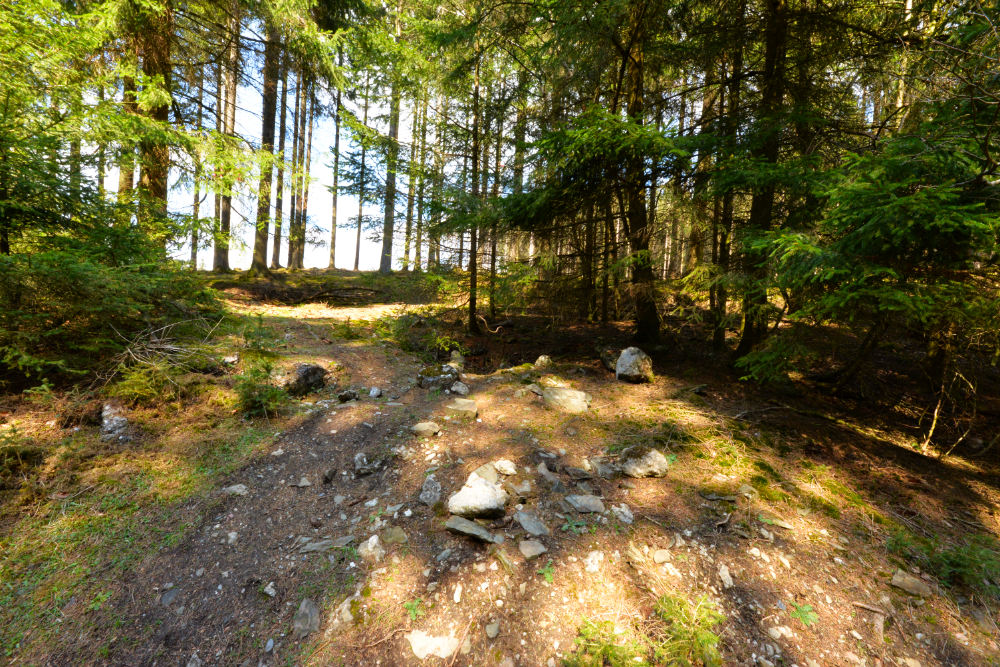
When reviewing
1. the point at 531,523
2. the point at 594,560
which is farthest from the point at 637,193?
the point at 594,560

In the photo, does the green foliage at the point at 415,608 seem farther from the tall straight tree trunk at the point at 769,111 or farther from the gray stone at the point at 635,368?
the tall straight tree trunk at the point at 769,111

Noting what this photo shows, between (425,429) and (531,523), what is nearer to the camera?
(531,523)

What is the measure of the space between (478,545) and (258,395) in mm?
3391

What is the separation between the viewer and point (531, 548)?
2668 millimetres

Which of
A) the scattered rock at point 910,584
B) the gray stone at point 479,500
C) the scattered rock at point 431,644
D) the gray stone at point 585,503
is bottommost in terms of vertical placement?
the scattered rock at point 431,644

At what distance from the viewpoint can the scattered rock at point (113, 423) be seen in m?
3.50

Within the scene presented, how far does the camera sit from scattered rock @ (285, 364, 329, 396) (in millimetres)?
4836

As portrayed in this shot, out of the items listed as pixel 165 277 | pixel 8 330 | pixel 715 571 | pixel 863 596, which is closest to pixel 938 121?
pixel 863 596

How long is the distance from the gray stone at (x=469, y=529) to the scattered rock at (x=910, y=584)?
120 inches

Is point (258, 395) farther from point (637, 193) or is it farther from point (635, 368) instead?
point (637, 193)

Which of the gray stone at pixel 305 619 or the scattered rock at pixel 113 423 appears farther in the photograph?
the scattered rock at pixel 113 423

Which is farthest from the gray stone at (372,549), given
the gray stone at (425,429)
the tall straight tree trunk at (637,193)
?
the tall straight tree trunk at (637,193)

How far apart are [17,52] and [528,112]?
831cm

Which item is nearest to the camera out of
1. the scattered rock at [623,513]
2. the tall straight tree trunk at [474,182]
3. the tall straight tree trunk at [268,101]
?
the scattered rock at [623,513]
